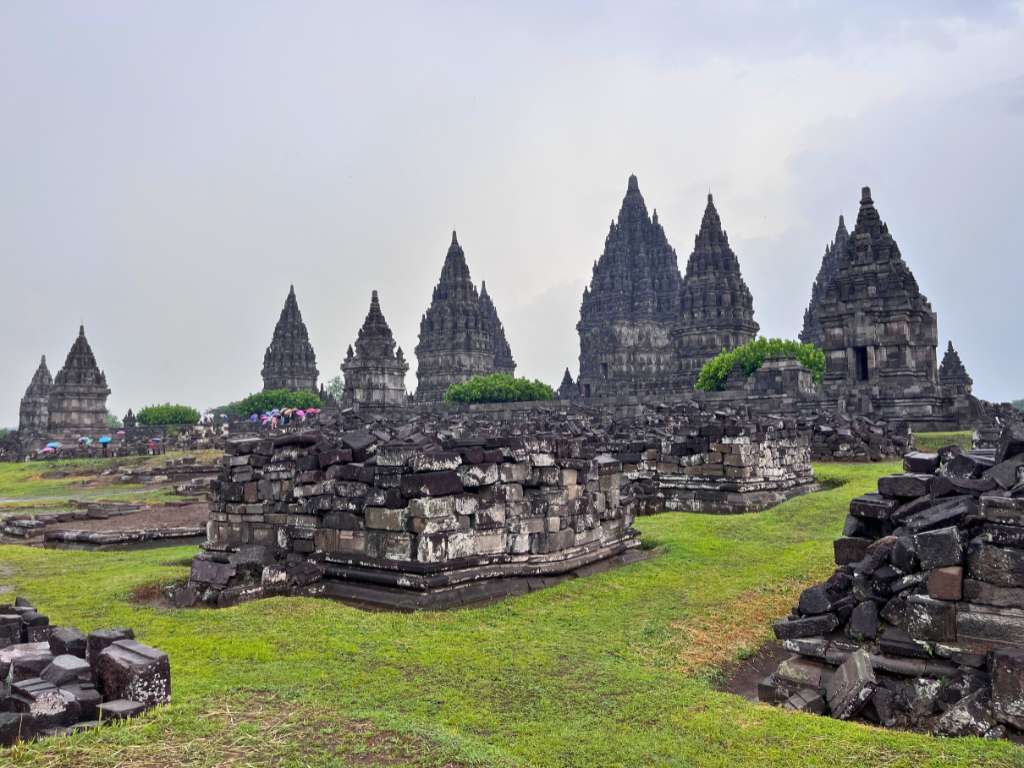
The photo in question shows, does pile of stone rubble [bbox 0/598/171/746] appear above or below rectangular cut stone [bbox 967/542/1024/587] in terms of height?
below

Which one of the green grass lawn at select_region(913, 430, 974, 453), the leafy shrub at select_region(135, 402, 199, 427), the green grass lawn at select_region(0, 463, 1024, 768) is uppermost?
the leafy shrub at select_region(135, 402, 199, 427)

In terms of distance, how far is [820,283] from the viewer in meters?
64.8

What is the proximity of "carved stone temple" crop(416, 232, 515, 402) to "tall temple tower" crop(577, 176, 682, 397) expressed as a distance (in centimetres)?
1048

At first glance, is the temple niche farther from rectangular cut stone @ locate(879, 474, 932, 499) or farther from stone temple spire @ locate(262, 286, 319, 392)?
stone temple spire @ locate(262, 286, 319, 392)

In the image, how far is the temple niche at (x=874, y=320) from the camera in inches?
1292

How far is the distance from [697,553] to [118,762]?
8.03 m

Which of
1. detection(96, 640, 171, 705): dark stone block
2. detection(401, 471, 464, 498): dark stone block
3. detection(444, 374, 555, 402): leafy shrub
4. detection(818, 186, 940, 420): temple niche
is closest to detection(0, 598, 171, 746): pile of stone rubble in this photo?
detection(96, 640, 171, 705): dark stone block

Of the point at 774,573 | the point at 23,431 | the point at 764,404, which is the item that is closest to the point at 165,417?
the point at 23,431

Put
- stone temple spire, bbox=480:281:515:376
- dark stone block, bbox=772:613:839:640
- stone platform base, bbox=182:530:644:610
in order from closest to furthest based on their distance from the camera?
dark stone block, bbox=772:613:839:640
stone platform base, bbox=182:530:644:610
stone temple spire, bbox=480:281:515:376

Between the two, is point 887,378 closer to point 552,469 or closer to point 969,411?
point 969,411

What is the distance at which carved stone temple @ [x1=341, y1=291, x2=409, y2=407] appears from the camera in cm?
4719

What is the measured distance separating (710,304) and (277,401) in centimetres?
3700

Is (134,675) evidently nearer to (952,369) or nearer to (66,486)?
(66,486)

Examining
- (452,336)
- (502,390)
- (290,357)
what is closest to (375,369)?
(502,390)
